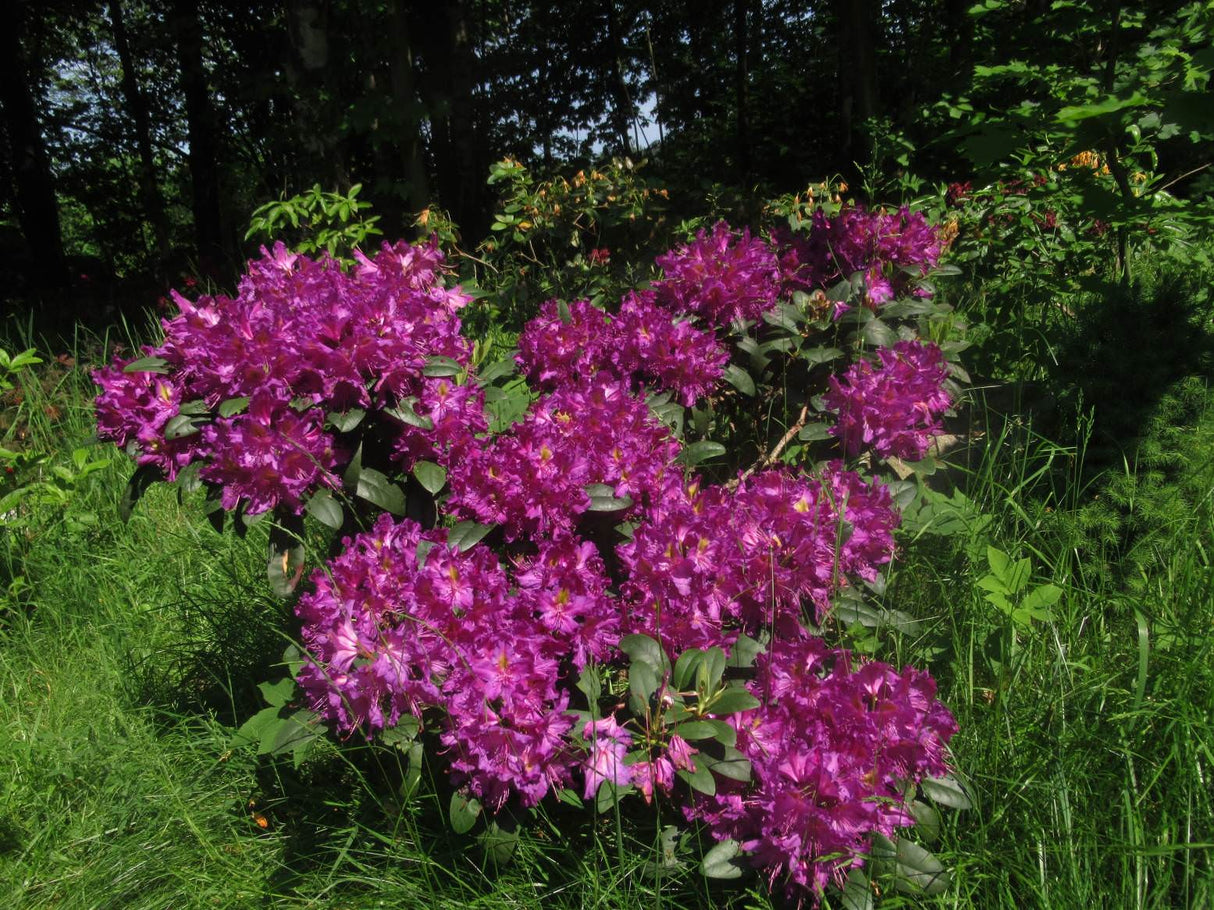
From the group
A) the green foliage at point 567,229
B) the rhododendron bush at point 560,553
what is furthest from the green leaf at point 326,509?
the green foliage at point 567,229

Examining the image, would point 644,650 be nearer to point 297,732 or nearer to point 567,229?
point 297,732

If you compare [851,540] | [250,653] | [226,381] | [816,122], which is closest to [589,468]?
[851,540]

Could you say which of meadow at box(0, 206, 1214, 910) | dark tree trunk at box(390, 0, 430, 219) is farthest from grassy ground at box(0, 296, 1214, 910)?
Answer: dark tree trunk at box(390, 0, 430, 219)

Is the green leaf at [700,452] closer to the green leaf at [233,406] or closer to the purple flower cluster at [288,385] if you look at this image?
the purple flower cluster at [288,385]

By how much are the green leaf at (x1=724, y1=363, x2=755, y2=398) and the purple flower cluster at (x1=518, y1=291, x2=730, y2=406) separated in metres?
0.02

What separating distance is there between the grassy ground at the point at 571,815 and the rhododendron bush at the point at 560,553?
6.9 inches

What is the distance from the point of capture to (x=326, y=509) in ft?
5.37

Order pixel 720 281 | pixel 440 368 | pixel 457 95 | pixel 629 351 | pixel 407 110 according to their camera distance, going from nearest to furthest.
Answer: pixel 440 368, pixel 629 351, pixel 720 281, pixel 407 110, pixel 457 95

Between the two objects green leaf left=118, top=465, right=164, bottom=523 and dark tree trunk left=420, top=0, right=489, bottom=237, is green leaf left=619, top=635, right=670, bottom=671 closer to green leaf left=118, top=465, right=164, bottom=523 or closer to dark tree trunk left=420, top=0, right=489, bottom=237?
green leaf left=118, top=465, right=164, bottom=523

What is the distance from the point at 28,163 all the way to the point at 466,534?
34.5 feet

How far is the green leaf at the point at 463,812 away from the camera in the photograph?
142 centimetres

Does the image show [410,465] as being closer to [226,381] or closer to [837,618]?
[226,381]

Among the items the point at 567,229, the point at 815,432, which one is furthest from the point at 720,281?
the point at 567,229

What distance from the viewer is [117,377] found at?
1753 mm
